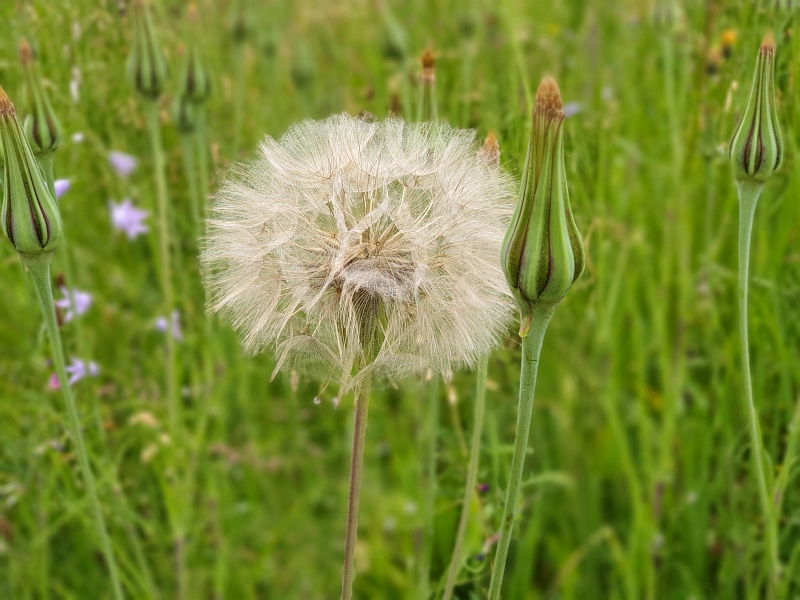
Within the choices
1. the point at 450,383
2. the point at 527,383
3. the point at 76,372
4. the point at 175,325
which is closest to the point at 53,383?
the point at 76,372

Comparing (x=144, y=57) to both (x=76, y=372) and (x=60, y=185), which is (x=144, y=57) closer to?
(x=60, y=185)

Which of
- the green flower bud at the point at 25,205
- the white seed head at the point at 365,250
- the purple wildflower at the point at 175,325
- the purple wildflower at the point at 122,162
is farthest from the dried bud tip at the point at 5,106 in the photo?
the purple wildflower at the point at 122,162

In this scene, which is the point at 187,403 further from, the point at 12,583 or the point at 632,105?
the point at 632,105

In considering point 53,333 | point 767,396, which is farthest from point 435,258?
point 767,396

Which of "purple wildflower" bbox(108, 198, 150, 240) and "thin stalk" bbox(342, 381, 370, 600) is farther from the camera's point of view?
"purple wildflower" bbox(108, 198, 150, 240)

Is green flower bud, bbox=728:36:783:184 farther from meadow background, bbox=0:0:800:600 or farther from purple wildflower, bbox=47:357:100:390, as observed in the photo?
purple wildflower, bbox=47:357:100:390

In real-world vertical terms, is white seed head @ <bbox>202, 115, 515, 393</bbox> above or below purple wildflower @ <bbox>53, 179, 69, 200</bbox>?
below

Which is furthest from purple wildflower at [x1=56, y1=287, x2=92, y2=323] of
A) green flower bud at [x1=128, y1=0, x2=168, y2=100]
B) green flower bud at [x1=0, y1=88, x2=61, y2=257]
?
green flower bud at [x1=0, y1=88, x2=61, y2=257]
